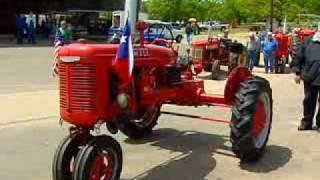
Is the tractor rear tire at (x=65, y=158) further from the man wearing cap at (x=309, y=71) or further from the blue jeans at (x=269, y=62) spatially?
the blue jeans at (x=269, y=62)

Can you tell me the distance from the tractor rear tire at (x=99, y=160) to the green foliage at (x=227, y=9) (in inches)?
2517

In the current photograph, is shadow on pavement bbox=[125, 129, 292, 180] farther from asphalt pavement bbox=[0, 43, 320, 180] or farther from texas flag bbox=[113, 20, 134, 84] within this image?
texas flag bbox=[113, 20, 134, 84]

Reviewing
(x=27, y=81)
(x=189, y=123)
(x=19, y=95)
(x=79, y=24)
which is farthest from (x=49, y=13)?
(x=189, y=123)

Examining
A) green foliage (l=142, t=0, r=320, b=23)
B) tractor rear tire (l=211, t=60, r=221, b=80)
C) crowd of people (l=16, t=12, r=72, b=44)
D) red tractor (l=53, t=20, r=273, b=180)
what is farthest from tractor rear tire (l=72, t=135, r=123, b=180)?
green foliage (l=142, t=0, r=320, b=23)

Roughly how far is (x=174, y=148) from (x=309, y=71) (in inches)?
112

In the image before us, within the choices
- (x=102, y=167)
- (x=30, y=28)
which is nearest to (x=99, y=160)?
(x=102, y=167)

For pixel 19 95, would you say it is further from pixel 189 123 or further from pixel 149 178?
pixel 149 178

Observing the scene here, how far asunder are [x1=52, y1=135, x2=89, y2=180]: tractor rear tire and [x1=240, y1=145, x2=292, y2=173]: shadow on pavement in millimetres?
2467

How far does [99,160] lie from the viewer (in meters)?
6.50

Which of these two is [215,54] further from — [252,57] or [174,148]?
[174,148]

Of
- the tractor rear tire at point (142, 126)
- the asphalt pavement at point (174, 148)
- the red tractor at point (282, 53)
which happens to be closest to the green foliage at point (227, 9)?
the red tractor at point (282, 53)

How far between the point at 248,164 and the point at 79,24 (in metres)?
43.0

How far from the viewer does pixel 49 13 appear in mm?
52406

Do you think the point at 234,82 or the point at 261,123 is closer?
the point at 261,123
